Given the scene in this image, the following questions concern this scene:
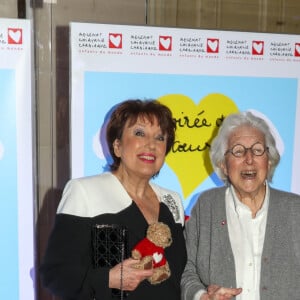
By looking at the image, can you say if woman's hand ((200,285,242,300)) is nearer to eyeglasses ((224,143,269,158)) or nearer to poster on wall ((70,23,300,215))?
eyeglasses ((224,143,269,158))

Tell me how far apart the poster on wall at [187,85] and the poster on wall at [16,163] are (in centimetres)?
23

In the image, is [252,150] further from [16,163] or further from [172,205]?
[16,163]

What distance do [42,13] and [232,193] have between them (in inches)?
63.3

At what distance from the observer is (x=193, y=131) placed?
248 centimetres

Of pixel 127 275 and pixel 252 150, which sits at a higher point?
pixel 252 150

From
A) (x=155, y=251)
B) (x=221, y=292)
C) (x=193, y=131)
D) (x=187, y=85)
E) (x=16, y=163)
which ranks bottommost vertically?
(x=221, y=292)

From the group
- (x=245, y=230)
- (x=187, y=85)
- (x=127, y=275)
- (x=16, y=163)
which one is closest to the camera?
(x=127, y=275)

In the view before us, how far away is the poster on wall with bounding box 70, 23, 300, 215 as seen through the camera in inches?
91.1

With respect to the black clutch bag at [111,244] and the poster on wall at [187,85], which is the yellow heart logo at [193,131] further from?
the black clutch bag at [111,244]

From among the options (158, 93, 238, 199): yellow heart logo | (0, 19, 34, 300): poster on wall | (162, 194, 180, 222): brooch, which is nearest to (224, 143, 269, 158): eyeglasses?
(162, 194, 180, 222): brooch

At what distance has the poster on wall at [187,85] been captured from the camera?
2314 mm

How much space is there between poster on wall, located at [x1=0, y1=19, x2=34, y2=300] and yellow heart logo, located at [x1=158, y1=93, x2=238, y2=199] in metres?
0.71

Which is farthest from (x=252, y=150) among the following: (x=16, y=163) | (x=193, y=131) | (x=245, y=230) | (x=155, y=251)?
(x=16, y=163)

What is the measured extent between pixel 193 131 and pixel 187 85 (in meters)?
0.25
